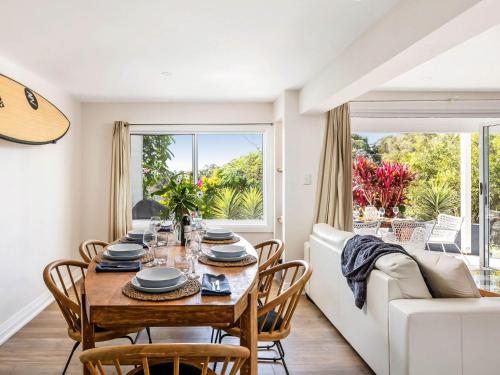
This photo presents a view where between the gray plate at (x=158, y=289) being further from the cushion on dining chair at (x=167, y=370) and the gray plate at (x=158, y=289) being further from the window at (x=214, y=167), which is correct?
the window at (x=214, y=167)

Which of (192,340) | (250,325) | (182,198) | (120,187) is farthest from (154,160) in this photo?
(250,325)

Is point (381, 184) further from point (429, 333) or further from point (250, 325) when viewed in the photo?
point (250, 325)

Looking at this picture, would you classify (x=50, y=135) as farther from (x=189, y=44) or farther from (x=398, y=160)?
(x=398, y=160)

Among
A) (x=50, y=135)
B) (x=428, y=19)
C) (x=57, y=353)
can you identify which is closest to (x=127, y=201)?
(x=50, y=135)

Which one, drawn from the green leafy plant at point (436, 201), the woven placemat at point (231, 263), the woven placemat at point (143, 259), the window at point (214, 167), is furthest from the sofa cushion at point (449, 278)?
the green leafy plant at point (436, 201)

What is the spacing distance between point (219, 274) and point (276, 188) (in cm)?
296

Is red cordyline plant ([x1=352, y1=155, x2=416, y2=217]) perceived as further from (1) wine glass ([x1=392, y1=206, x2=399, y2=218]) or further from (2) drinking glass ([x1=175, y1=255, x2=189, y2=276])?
(2) drinking glass ([x1=175, y1=255, x2=189, y2=276])

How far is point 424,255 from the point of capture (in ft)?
7.54

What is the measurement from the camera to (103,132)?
490 centimetres

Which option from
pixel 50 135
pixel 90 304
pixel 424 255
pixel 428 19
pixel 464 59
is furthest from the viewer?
pixel 50 135

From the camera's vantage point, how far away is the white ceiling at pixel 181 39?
87.4 inches

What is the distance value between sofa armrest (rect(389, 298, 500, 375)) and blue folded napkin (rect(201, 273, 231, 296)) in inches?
38.8

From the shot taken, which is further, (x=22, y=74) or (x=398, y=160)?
(x=398, y=160)

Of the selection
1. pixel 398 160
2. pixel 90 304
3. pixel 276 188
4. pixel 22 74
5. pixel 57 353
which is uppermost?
pixel 22 74
